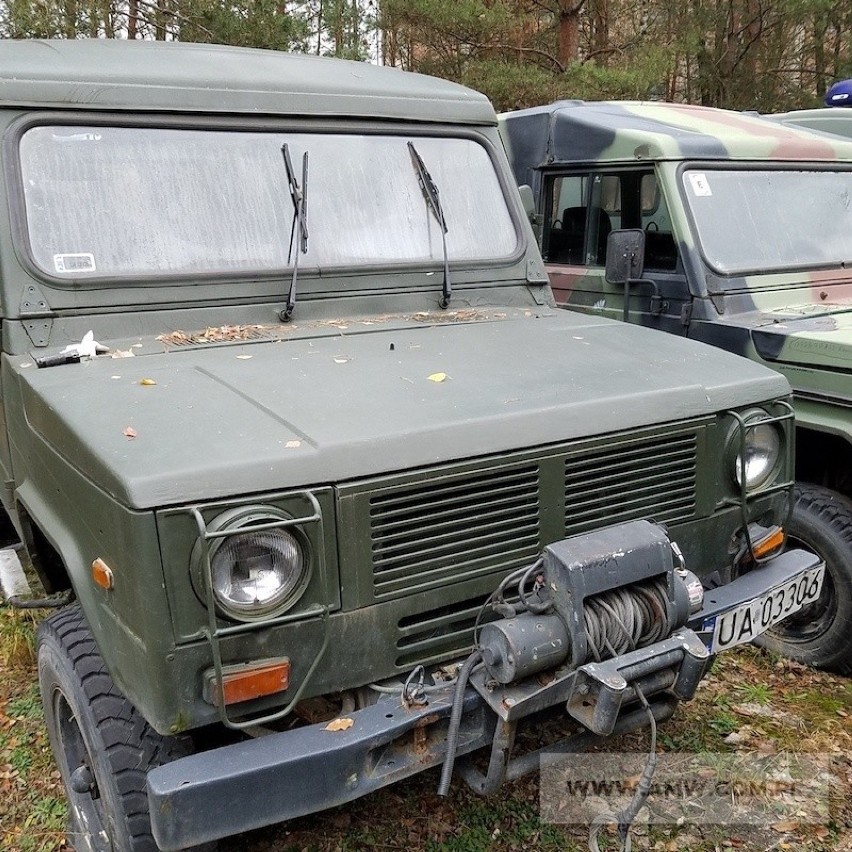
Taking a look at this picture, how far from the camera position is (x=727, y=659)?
3.82m

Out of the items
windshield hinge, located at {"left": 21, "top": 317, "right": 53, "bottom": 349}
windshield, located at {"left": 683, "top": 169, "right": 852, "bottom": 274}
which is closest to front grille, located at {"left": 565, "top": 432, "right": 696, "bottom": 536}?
windshield hinge, located at {"left": 21, "top": 317, "right": 53, "bottom": 349}

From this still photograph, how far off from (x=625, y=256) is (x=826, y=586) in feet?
5.45

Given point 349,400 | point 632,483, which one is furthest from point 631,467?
point 349,400

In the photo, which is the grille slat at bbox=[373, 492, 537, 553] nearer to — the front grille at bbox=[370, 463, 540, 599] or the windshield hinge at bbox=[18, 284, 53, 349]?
the front grille at bbox=[370, 463, 540, 599]

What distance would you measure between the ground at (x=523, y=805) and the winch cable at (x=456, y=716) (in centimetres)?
74

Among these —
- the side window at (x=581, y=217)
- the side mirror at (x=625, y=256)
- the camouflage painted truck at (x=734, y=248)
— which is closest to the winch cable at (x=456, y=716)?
the camouflage painted truck at (x=734, y=248)

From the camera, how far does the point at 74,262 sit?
2.82 meters

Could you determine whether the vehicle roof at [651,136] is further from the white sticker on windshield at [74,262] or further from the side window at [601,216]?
the white sticker on windshield at [74,262]

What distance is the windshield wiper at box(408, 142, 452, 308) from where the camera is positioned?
11.0 ft

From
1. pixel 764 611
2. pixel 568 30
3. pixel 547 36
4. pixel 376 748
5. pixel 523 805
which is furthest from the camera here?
pixel 547 36

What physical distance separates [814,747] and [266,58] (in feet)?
10.6

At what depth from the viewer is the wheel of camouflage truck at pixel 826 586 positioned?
354cm

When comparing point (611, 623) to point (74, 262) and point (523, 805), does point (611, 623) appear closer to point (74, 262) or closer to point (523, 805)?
point (523, 805)

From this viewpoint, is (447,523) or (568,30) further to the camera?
(568,30)
